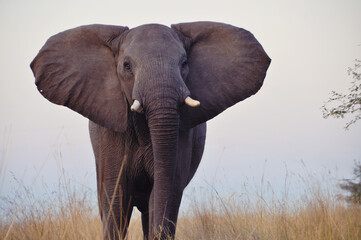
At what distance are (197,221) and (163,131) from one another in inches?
140

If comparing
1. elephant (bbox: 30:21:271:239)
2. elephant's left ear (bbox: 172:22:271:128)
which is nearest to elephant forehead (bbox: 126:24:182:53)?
elephant (bbox: 30:21:271:239)

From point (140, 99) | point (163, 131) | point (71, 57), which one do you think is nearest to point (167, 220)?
point (163, 131)

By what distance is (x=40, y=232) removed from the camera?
17.7 feet

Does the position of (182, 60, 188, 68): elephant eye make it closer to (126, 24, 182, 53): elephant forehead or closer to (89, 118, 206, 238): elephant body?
(126, 24, 182, 53): elephant forehead

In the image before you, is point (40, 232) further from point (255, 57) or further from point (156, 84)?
point (255, 57)

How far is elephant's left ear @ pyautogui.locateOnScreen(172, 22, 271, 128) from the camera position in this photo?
19.9ft

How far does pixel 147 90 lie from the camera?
525 centimetres

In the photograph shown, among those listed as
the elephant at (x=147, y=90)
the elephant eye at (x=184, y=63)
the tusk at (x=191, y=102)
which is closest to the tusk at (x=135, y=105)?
the elephant at (x=147, y=90)

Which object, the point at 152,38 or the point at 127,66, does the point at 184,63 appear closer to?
the point at 152,38

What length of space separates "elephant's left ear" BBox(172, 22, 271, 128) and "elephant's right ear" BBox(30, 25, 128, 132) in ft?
2.88

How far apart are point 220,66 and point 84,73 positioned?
5.62 feet

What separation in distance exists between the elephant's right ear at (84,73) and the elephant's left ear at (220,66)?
877mm

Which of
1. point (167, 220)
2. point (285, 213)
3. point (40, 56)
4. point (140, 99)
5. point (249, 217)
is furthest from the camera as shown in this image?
point (249, 217)

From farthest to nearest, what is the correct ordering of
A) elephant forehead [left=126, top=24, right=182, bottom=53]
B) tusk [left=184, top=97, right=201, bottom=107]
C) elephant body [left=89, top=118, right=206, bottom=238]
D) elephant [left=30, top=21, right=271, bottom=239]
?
elephant body [left=89, top=118, right=206, bottom=238] < elephant forehead [left=126, top=24, right=182, bottom=53] < elephant [left=30, top=21, right=271, bottom=239] < tusk [left=184, top=97, right=201, bottom=107]
